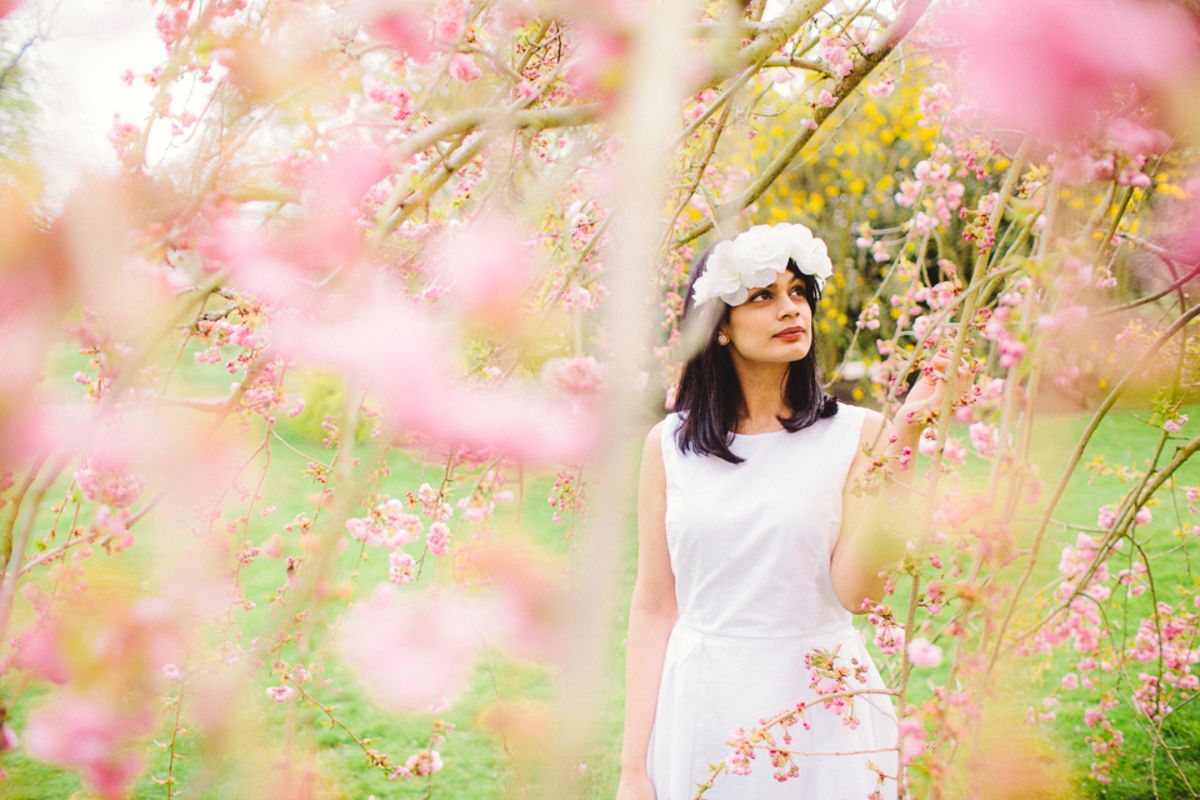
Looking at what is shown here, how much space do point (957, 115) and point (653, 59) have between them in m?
1.30

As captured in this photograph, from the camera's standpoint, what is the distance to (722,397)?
165 centimetres

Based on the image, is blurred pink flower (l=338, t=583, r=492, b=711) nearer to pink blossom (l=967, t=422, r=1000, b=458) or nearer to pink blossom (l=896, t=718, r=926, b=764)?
pink blossom (l=896, t=718, r=926, b=764)

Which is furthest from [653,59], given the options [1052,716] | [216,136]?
[1052,716]

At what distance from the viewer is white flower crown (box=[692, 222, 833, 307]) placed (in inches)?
57.7

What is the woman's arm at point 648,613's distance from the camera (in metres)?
1.53

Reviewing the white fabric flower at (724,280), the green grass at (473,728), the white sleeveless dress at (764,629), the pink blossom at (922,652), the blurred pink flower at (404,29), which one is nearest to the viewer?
the pink blossom at (922,652)

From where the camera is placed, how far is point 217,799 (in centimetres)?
282

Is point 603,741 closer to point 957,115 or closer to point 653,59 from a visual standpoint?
point 957,115

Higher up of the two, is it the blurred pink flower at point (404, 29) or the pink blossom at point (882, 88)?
the pink blossom at point (882, 88)

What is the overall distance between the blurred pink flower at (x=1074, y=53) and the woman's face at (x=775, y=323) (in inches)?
24.2

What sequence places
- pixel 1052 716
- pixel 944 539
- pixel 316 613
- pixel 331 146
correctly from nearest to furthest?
pixel 316 613 → pixel 944 539 → pixel 331 146 → pixel 1052 716

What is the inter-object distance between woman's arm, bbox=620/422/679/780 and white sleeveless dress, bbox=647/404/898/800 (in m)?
0.04

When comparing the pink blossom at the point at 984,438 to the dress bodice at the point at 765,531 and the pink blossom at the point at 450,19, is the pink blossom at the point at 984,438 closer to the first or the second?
the dress bodice at the point at 765,531

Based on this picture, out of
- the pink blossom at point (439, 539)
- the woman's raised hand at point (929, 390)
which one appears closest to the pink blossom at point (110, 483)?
the pink blossom at point (439, 539)
